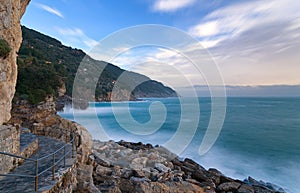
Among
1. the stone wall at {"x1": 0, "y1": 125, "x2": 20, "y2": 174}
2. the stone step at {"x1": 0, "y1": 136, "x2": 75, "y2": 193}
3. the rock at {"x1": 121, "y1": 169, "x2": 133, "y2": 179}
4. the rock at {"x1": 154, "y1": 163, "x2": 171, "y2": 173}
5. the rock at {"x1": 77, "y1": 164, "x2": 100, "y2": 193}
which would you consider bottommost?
the rock at {"x1": 154, "y1": 163, "x2": 171, "y2": 173}

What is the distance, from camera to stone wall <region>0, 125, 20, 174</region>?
4.51 m

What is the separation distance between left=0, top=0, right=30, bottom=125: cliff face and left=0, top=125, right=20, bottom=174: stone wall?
134 centimetres

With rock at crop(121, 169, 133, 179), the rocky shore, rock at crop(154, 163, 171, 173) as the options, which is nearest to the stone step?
the rocky shore

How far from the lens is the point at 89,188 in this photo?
5.56m

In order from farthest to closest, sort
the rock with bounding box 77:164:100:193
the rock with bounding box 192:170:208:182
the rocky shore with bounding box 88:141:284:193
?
the rock with bounding box 192:170:208:182, the rocky shore with bounding box 88:141:284:193, the rock with bounding box 77:164:100:193

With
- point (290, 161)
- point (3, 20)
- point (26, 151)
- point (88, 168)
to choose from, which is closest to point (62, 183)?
point (26, 151)

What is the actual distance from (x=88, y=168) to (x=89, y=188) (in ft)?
5.17

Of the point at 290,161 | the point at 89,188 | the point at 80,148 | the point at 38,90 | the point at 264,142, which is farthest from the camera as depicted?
the point at 264,142

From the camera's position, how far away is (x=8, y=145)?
489 cm

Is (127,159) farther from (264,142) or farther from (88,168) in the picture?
(264,142)

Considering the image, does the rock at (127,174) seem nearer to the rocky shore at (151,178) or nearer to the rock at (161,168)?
the rocky shore at (151,178)

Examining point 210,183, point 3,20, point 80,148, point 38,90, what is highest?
point 3,20

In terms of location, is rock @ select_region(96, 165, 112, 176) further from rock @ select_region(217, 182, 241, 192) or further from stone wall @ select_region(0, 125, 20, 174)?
rock @ select_region(217, 182, 241, 192)

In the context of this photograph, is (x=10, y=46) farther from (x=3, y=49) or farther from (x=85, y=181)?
(x=85, y=181)
